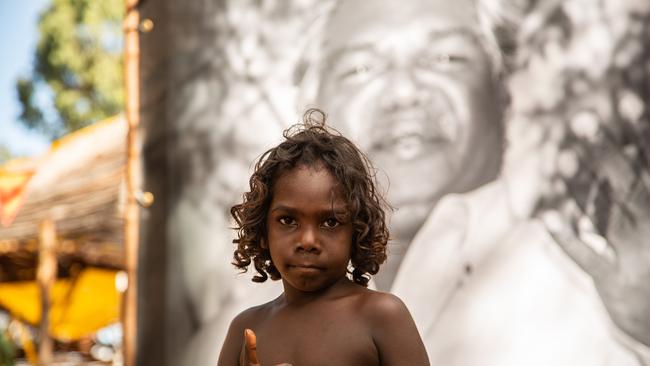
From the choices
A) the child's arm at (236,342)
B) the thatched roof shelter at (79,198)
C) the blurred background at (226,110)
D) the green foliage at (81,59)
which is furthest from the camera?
the green foliage at (81,59)

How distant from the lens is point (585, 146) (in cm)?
245

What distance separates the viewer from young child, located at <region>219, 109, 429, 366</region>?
144 cm

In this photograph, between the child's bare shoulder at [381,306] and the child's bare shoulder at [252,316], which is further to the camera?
the child's bare shoulder at [252,316]

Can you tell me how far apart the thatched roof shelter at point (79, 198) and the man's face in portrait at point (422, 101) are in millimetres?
3817

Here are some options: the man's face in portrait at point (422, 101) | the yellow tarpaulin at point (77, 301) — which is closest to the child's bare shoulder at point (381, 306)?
the man's face in portrait at point (422, 101)

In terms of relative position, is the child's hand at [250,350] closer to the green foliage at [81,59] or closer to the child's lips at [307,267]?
the child's lips at [307,267]

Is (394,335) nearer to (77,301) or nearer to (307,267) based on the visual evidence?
(307,267)

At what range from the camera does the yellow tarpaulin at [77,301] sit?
9719 millimetres

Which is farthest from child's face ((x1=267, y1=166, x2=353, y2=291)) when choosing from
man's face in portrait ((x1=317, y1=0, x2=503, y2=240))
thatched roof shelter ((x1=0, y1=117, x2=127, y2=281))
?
thatched roof shelter ((x1=0, y1=117, x2=127, y2=281))

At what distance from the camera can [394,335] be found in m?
1.43

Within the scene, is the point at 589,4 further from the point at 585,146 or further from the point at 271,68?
the point at 271,68

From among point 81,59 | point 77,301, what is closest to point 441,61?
point 77,301

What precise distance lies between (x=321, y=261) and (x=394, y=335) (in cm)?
17

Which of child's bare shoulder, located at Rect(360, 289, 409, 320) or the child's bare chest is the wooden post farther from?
child's bare shoulder, located at Rect(360, 289, 409, 320)
